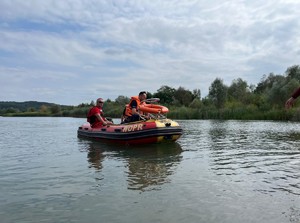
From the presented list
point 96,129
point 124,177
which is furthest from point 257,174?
point 96,129

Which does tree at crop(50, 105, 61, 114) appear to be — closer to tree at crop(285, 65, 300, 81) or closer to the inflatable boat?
tree at crop(285, 65, 300, 81)

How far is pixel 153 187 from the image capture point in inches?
251

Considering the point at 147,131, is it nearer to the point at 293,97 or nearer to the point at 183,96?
the point at 293,97

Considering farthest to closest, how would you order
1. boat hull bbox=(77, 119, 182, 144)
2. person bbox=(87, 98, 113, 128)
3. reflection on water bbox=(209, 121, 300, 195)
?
person bbox=(87, 98, 113, 128) < boat hull bbox=(77, 119, 182, 144) < reflection on water bbox=(209, 121, 300, 195)

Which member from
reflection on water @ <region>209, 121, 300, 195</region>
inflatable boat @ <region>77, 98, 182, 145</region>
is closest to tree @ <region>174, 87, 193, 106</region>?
inflatable boat @ <region>77, 98, 182, 145</region>

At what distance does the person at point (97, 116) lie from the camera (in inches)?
593

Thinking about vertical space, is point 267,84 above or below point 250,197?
above

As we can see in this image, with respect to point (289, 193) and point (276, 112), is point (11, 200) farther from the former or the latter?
point (276, 112)

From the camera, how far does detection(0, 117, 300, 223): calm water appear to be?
16.0 ft

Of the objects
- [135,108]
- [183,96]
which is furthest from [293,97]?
[183,96]

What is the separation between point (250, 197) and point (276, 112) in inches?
1167

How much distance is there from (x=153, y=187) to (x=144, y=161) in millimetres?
3098

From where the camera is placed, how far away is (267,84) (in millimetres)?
68562

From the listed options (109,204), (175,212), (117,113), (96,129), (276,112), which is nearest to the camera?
(175,212)
